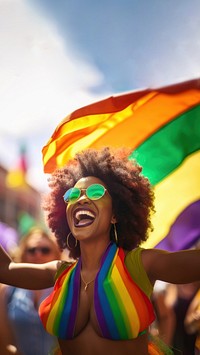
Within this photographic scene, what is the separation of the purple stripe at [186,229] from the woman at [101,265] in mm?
670

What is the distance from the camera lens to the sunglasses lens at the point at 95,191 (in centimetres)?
282

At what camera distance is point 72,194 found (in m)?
2.86

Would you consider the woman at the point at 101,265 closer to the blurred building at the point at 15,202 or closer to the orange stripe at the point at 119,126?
the orange stripe at the point at 119,126

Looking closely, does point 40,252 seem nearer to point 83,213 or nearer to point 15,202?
point 83,213

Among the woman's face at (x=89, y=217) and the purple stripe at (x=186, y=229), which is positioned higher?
the woman's face at (x=89, y=217)

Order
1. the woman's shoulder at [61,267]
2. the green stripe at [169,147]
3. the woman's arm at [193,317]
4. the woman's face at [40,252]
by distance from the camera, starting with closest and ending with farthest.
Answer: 1. the woman's shoulder at [61,267]
2. the green stripe at [169,147]
3. the woman's arm at [193,317]
4. the woman's face at [40,252]

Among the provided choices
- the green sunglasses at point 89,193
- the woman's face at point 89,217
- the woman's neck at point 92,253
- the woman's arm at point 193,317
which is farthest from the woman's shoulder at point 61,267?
the woman's arm at point 193,317

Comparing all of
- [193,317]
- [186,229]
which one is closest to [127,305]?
[186,229]

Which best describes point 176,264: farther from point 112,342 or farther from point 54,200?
point 54,200

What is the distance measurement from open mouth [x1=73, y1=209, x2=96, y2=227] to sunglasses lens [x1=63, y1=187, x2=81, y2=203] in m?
0.07

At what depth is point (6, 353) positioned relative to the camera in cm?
341

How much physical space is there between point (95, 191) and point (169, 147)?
112 cm

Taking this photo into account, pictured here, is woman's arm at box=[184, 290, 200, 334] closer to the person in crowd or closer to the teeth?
the person in crowd

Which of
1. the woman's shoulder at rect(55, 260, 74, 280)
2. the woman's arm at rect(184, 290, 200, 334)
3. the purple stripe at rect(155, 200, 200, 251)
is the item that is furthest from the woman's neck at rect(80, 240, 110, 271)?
the woman's arm at rect(184, 290, 200, 334)
